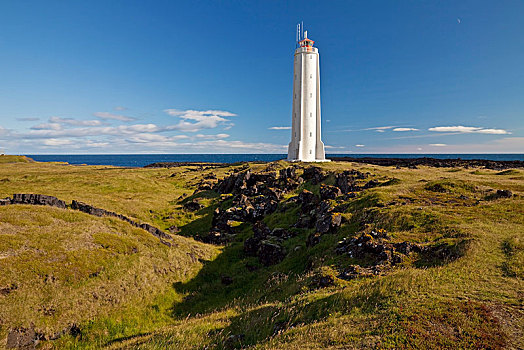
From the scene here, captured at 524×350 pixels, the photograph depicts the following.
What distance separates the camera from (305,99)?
2970 inches

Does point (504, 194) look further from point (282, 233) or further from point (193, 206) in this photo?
point (193, 206)

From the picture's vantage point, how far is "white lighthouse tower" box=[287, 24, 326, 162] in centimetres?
7519

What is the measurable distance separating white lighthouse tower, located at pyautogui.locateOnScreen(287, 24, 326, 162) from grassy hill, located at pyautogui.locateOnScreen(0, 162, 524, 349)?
145ft

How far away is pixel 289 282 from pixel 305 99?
64.6 metres

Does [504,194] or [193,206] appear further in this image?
[193,206]

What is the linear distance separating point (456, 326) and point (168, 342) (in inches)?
470

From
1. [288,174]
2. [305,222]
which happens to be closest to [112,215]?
[305,222]

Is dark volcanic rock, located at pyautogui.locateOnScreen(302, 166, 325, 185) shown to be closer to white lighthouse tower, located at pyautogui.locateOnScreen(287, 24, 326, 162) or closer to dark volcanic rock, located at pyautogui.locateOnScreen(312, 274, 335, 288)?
white lighthouse tower, located at pyautogui.locateOnScreen(287, 24, 326, 162)

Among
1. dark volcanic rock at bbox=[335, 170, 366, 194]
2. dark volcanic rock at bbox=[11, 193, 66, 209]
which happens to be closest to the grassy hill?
dark volcanic rock at bbox=[11, 193, 66, 209]

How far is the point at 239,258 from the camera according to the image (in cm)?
2888

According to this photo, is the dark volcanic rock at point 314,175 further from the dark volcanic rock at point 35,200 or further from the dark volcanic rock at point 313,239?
the dark volcanic rock at point 35,200

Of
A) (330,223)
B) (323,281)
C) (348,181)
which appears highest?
(348,181)

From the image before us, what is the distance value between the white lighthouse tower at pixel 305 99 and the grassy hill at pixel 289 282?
44.3 m

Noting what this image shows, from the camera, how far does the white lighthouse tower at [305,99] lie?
247 ft
